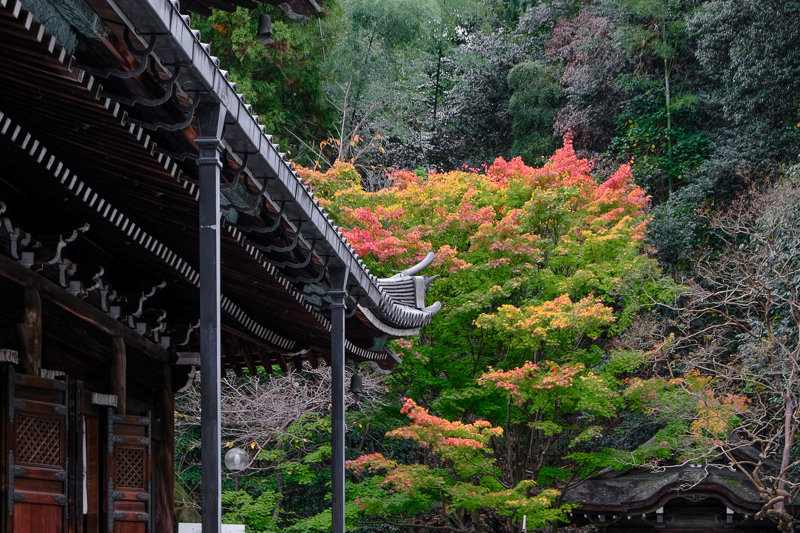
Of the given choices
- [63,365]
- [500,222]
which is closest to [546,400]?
[500,222]

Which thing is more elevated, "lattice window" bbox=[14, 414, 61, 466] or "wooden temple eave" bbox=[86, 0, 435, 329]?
"wooden temple eave" bbox=[86, 0, 435, 329]

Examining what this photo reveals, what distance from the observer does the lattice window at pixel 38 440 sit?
595 centimetres

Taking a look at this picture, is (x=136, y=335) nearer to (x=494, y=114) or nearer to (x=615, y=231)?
(x=615, y=231)

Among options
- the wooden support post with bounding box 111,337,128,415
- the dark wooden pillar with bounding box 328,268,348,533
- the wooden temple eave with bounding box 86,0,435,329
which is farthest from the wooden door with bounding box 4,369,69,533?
the wooden temple eave with bounding box 86,0,435,329

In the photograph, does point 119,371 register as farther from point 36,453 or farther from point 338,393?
point 338,393

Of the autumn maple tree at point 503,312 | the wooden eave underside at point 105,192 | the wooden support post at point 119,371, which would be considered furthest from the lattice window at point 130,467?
the autumn maple tree at point 503,312

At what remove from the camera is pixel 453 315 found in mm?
16953

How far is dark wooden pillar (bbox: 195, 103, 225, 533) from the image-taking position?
4133mm

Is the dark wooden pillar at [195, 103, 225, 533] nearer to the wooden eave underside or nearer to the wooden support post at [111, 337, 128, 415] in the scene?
the wooden eave underside

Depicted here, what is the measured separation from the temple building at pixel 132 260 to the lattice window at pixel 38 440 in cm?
1

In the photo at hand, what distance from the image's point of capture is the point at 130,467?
25.0 feet

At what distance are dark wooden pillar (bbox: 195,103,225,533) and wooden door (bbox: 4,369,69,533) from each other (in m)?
2.10

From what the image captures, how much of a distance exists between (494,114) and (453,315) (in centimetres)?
1529

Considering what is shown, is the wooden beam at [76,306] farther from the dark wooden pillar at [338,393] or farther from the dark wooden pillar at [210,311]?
the dark wooden pillar at [210,311]
